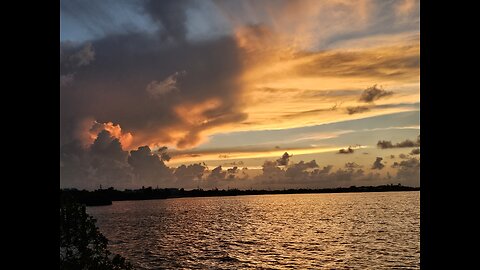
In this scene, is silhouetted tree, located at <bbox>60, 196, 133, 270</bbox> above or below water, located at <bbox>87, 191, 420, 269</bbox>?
above

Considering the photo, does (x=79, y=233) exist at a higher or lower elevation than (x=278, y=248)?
higher

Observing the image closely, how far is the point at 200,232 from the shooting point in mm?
98438

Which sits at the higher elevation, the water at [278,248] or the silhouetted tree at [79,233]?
the silhouetted tree at [79,233]

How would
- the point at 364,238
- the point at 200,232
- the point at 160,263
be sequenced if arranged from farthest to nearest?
1. the point at 200,232
2. the point at 364,238
3. the point at 160,263

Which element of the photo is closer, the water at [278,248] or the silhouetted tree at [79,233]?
the silhouetted tree at [79,233]

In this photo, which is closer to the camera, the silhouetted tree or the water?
the silhouetted tree

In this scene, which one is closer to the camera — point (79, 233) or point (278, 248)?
point (79, 233)
